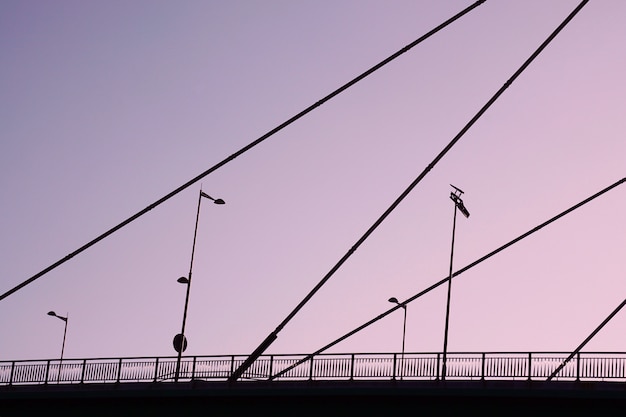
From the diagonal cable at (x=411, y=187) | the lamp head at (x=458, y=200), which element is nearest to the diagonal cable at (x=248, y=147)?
the diagonal cable at (x=411, y=187)

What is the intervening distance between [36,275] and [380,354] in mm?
12113

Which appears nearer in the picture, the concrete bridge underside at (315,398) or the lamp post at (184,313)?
the concrete bridge underside at (315,398)

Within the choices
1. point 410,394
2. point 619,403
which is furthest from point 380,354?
point 619,403

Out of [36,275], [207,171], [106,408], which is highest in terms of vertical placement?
[207,171]

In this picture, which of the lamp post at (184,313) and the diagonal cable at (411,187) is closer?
the diagonal cable at (411,187)

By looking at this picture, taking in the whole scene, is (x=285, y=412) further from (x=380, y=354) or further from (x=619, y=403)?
(x=619, y=403)

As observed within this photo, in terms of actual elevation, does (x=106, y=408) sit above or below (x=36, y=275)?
below

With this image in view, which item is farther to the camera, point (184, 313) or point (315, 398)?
point (184, 313)

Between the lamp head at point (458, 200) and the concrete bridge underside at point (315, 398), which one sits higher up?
Result: the lamp head at point (458, 200)

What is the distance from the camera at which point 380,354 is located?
145ft

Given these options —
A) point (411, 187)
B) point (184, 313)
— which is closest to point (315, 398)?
point (411, 187)

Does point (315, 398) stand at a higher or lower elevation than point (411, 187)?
lower

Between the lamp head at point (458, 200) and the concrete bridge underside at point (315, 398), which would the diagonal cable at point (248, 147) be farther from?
the lamp head at point (458, 200)

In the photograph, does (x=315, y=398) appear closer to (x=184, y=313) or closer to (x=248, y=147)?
(x=248, y=147)
